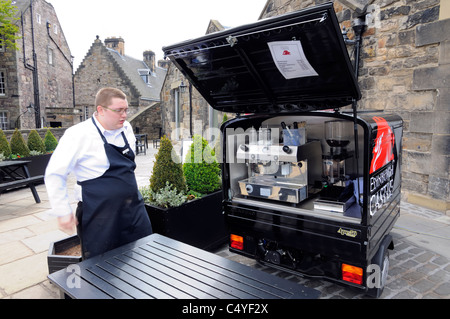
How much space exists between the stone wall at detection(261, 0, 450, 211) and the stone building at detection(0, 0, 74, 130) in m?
23.7

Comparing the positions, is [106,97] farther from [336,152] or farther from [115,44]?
[115,44]

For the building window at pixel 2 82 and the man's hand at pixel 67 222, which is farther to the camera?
the building window at pixel 2 82

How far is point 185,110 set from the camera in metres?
16.0

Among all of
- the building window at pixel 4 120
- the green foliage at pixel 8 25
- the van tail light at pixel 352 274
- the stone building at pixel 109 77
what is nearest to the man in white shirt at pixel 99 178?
the van tail light at pixel 352 274

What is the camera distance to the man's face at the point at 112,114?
2.70 meters

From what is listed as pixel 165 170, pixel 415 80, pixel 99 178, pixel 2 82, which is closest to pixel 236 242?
pixel 165 170

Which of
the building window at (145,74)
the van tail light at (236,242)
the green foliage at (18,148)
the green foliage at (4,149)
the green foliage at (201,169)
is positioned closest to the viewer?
the van tail light at (236,242)

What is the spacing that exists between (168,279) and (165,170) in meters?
2.25

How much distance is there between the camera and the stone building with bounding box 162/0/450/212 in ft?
18.7

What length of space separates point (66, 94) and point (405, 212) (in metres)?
32.0

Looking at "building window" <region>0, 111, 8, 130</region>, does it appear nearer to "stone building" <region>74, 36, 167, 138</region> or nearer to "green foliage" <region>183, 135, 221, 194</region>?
"stone building" <region>74, 36, 167, 138</region>

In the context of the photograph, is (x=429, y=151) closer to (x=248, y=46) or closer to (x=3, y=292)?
(x=248, y=46)

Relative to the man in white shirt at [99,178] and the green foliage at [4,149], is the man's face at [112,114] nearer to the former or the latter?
the man in white shirt at [99,178]

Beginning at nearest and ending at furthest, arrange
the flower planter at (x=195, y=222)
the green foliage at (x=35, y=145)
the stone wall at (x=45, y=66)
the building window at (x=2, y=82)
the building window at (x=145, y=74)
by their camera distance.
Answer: the flower planter at (x=195, y=222) → the green foliage at (x=35, y=145) → the building window at (x=2, y=82) → the stone wall at (x=45, y=66) → the building window at (x=145, y=74)
